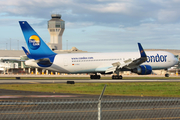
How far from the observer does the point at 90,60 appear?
53.7 metres

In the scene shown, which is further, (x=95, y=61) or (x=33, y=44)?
(x=95, y=61)

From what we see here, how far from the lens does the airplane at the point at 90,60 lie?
5156 centimetres

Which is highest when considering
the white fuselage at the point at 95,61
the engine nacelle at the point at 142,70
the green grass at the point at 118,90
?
the white fuselage at the point at 95,61

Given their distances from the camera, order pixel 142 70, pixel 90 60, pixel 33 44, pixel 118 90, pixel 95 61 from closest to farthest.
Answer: pixel 118 90 < pixel 142 70 < pixel 33 44 < pixel 90 60 < pixel 95 61

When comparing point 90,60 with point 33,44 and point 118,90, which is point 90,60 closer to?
point 33,44

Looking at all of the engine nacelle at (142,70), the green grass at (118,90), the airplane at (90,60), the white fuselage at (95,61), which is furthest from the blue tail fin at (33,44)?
the green grass at (118,90)

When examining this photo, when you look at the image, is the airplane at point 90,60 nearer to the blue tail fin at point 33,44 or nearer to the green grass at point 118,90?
the blue tail fin at point 33,44

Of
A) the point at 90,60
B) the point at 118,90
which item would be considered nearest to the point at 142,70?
the point at 90,60

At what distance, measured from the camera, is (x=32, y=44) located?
2047 inches

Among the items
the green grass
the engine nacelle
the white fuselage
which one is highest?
the white fuselage

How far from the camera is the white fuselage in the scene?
52562mm

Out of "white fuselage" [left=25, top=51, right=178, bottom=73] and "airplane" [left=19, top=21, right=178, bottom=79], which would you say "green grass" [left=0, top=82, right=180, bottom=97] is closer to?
"airplane" [left=19, top=21, right=178, bottom=79]

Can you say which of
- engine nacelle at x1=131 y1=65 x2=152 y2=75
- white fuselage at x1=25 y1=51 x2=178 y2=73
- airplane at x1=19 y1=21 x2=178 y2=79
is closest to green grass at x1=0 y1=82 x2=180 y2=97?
engine nacelle at x1=131 y1=65 x2=152 y2=75

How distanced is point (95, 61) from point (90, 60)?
1.00m
